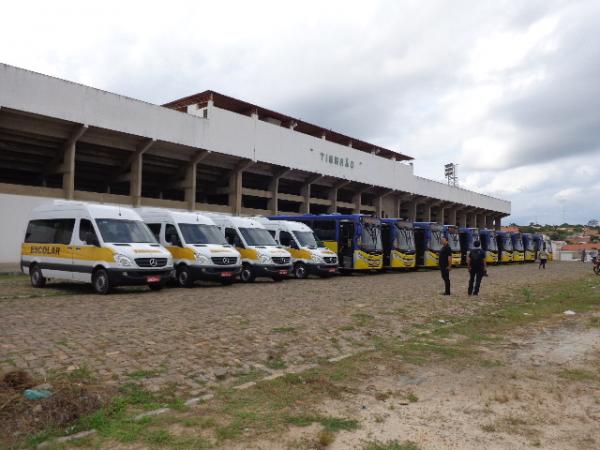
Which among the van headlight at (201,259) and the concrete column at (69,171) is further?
the concrete column at (69,171)

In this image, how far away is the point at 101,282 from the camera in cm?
1312

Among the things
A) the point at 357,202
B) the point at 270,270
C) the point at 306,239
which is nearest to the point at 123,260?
the point at 270,270

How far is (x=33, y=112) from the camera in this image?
1010 inches

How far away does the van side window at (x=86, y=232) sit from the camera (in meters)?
13.4

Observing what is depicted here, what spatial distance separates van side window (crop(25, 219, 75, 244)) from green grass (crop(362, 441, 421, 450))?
485 inches

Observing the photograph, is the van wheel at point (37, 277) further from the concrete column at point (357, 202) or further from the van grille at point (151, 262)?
the concrete column at point (357, 202)

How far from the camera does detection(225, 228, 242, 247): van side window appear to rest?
18953 millimetres

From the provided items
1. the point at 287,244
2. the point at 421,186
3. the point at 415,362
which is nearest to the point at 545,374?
the point at 415,362

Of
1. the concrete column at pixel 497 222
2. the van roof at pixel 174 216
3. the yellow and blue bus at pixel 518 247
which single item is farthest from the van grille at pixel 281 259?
the concrete column at pixel 497 222

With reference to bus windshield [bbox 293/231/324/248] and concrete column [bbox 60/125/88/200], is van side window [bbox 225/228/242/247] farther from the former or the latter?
concrete column [bbox 60/125/88/200]

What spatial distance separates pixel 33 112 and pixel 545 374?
26.8 metres

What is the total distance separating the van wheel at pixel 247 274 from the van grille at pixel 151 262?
16.3 feet

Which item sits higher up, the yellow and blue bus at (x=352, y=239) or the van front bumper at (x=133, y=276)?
the yellow and blue bus at (x=352, y=239)

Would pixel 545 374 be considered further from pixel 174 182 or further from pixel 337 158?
pixel 337 158
